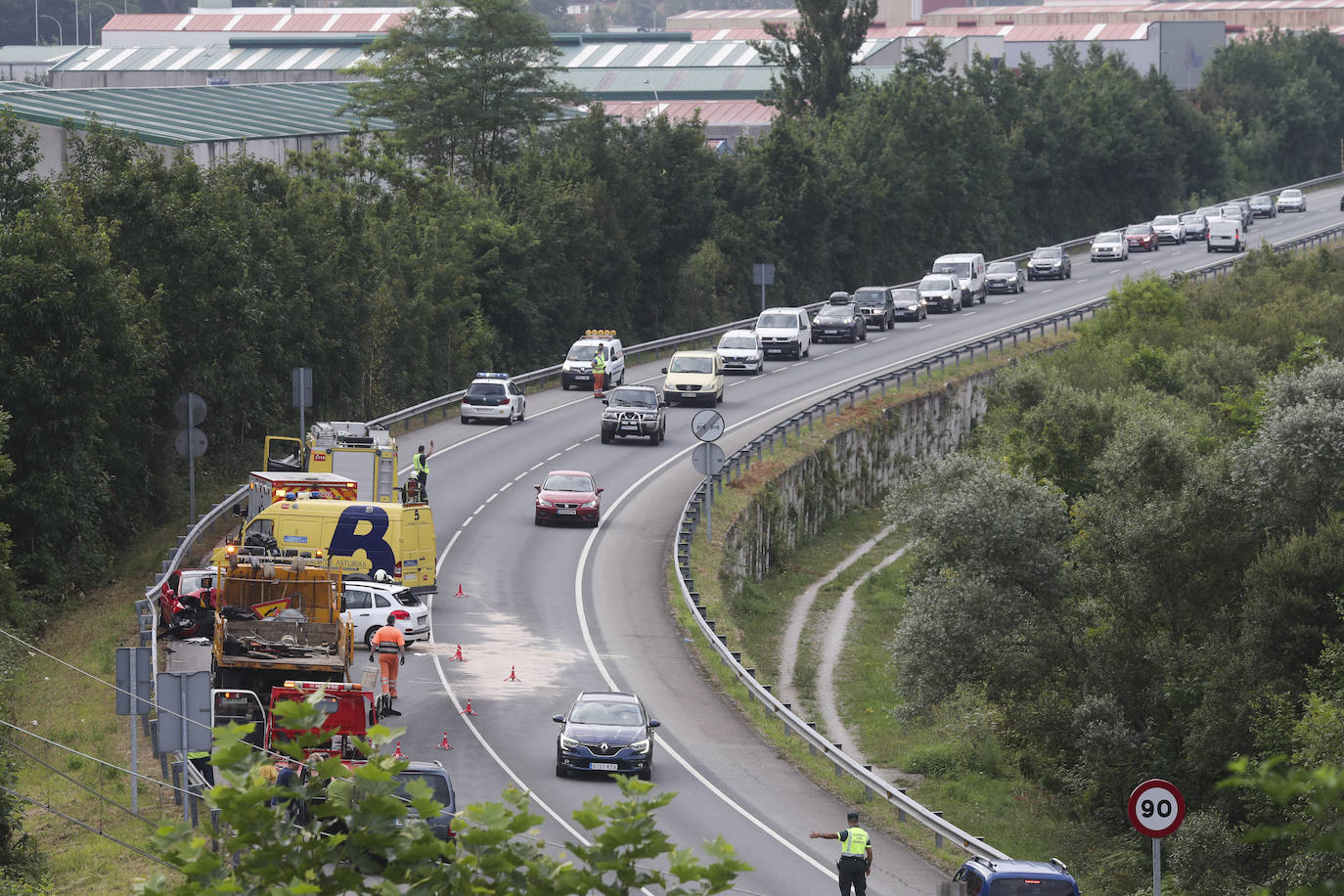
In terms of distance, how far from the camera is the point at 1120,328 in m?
67.0

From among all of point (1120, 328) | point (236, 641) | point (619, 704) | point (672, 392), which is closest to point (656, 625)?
point (619, 704)

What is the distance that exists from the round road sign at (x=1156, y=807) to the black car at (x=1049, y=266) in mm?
70559

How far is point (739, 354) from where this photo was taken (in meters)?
64.4

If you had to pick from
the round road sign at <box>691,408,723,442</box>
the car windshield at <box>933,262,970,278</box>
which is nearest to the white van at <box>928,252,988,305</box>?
the car windshield at <box>933,262,970,278</box>

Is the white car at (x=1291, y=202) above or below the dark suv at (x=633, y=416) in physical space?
above

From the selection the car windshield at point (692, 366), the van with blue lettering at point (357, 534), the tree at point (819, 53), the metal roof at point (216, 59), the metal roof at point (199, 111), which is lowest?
the van with blue lettering at point (357, 534)

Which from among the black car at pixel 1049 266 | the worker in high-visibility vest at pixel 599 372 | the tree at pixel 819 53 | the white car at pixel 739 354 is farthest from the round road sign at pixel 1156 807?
the tree at pixel 819 53

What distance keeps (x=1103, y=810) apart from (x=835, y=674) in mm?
12822

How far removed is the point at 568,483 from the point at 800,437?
12.3 metres

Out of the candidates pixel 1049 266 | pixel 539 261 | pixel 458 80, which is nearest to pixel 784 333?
pixel 539 261

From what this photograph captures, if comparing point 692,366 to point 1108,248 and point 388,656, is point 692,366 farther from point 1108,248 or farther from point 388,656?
point 1108,248

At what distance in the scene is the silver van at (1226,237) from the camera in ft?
297

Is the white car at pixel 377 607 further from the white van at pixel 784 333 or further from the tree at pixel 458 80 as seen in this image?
the tree at pixel 458 80

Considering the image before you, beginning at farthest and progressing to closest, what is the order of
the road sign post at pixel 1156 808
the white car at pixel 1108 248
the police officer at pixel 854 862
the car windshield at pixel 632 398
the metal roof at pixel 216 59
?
the metal roof at pixel 216 59, the white car at pixel 1108 248, the car windshield at pixel 632 398, the police officer at pixel 854 862, the road sign post at pixel 1156 808
